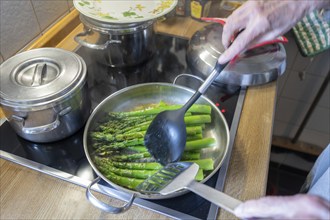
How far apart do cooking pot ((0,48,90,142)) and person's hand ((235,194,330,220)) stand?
15.4 inches

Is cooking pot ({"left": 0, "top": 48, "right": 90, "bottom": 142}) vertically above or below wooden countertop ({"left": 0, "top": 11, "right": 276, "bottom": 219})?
above

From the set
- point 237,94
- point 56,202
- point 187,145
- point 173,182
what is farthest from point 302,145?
point 56,202

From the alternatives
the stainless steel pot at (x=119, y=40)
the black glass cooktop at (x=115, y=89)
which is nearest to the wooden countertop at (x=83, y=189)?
the black glass cooktop at (x=115, y=89)

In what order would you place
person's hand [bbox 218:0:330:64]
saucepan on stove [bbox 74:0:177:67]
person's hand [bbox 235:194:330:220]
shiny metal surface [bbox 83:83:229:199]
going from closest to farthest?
person's hand [bbox 235:194:330:220] < person's hand [bbox 218:0:330:64] < shiny metal surface [bbox 83:83:229:199] < saucepan on stove [bbox 74:0:177:67]

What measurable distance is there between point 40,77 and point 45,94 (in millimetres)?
60

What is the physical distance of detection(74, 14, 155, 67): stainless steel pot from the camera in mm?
729

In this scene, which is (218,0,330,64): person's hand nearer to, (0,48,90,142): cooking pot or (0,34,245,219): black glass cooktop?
(0,34,245,219): black glass cooktop

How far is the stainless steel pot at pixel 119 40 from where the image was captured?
2.39ft

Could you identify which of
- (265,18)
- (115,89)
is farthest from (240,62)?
(115,89)

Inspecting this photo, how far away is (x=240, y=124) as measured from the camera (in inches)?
26.5

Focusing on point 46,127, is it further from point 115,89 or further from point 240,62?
point 240,62

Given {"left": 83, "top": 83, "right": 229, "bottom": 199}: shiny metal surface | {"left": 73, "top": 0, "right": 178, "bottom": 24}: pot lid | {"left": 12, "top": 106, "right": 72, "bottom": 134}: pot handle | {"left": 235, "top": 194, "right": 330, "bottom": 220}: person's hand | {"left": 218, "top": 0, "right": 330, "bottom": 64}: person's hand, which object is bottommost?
{"left": 83, "top": 83, "right": 229, "bottom": 199}: shiny metal surface

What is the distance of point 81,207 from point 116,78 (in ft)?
1.32

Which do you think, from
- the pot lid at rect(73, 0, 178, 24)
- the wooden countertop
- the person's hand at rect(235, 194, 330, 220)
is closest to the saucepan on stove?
the pot lid at rect(73, 0, 178, 24)
